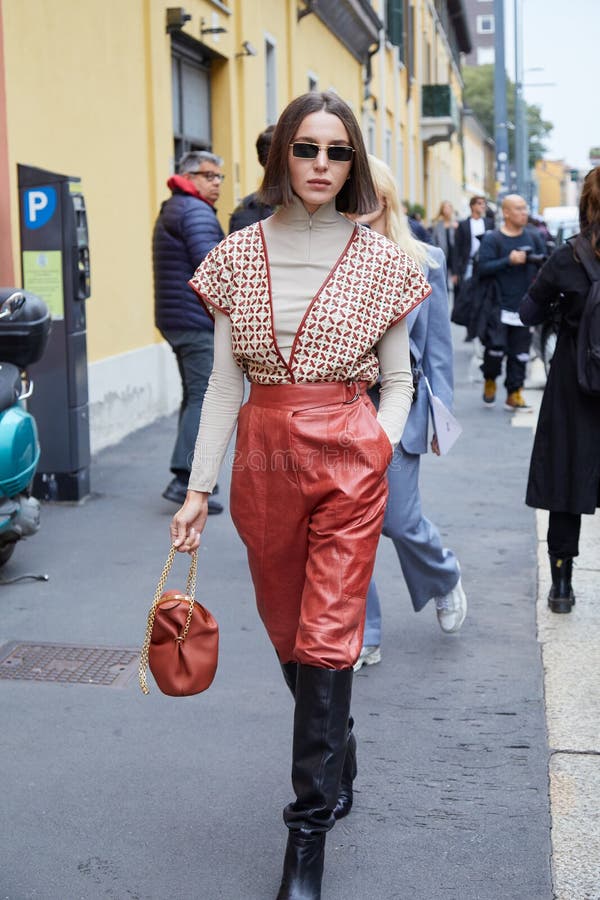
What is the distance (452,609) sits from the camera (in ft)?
17.0

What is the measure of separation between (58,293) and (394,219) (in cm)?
345

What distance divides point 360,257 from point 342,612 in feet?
2.82

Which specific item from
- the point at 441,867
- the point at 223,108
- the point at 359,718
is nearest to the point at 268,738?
the point at 359,718

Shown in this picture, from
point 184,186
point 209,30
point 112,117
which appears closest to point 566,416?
point 184,186

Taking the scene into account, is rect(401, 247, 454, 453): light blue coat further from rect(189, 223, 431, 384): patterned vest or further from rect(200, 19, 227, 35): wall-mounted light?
rect(200, 19, 227, 35): wall-mounted light

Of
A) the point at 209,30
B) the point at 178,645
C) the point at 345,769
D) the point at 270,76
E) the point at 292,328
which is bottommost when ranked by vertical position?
the point at 345,769

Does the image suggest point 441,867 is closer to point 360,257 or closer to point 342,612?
point 342,612

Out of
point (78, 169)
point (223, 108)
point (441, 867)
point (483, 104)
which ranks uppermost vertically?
point (483, 104)

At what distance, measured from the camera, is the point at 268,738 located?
419 cm

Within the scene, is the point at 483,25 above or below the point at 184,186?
above

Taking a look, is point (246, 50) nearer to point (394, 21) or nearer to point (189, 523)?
point (189, 523)

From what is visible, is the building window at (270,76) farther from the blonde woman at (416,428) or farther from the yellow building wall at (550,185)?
the yellow building wall at (550,185)

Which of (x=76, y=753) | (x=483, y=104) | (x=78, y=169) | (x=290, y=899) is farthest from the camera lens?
(x=483, y=104)

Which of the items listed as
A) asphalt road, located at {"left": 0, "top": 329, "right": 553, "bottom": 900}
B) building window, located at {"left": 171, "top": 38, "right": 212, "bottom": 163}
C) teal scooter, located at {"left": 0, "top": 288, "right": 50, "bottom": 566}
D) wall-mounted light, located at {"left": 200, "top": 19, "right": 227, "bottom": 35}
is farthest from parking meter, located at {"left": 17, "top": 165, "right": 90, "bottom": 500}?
wall-mounted light, located at {"left": 200, "top": 19, "right": 227, "bottom": 35}
